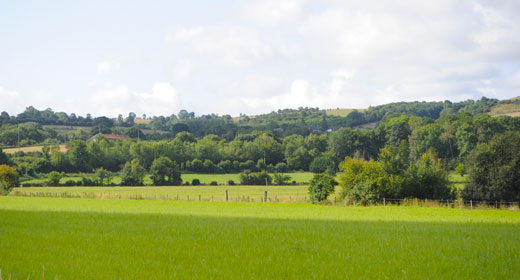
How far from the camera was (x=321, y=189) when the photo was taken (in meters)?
48.3

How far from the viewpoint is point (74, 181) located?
94.9 meters

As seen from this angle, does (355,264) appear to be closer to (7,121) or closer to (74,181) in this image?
(74,181)

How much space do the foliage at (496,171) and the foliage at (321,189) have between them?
14935mm

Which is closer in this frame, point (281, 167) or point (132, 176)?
point (132, 176)

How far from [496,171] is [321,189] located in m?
18.7

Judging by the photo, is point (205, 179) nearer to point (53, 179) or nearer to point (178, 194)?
point (53, 179)

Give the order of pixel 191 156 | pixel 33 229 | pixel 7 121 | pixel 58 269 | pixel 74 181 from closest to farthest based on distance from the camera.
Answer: pixel 58 269 < pixel 33 229 < pixel 74 181 < pixel 191 156 < pixel 7 121

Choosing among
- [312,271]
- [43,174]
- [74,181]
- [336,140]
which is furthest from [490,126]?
[312,271]

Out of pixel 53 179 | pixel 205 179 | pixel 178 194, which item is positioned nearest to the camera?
pixel 178 194

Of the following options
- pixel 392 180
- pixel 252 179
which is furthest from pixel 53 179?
pixel 392 180

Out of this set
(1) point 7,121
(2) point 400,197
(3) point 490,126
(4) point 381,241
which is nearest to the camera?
(4) point 381,241

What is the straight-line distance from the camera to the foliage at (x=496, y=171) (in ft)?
152

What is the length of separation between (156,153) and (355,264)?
111147mm

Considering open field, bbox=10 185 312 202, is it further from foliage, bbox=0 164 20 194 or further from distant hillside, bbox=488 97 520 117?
distant hillside, bbox=488 97 520 117
